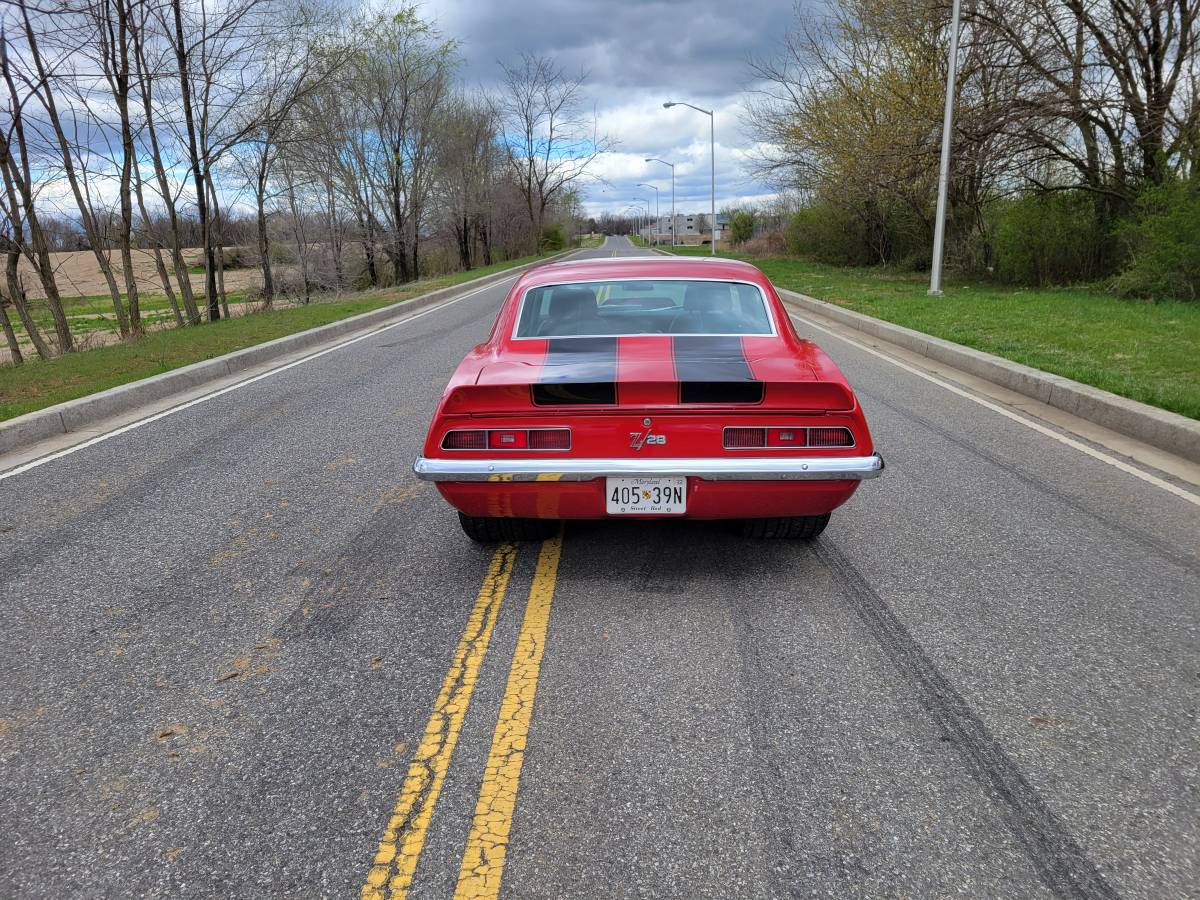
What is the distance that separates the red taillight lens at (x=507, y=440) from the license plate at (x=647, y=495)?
411mm

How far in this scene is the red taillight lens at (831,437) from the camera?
11.7 feet

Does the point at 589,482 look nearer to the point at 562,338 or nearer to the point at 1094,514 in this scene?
the point at 562,338

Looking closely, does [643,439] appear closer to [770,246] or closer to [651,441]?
[651,441]

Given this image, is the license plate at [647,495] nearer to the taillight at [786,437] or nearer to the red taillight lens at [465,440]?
the taillight at [786,437]

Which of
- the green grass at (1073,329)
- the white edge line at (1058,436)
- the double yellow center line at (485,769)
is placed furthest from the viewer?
the green grass at (1073,329)

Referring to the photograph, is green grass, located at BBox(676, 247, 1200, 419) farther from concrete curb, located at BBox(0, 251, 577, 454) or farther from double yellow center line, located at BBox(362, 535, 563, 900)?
concrete curb, located at BBox(0, 251, 577, 454)

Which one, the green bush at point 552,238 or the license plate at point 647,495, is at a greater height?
the green bush at point 552,238

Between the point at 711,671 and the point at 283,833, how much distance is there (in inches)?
60.7

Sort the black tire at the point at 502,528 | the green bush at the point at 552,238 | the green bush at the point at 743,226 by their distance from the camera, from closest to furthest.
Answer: the black tire at the point at 502,528 < the green bush at the point at 743,226 < the green bush at the point at 552,238

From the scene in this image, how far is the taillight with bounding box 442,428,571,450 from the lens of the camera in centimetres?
356

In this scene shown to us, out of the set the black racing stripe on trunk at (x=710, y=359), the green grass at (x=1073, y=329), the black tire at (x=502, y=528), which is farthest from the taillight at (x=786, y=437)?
the green grass at (x=1073, y=329)

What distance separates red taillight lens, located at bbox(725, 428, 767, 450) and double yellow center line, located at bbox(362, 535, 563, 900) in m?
1.07

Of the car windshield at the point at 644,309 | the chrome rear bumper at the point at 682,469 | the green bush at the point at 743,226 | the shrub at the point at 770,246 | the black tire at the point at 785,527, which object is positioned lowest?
the black tire at the point at 785,527

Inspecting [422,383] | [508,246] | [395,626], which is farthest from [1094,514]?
[508,246]
